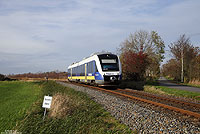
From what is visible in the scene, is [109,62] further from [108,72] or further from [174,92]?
[174,92]

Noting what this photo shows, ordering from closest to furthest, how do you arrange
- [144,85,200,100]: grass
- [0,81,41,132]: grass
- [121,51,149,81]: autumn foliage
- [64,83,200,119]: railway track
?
[0,81,41,132]: grass → [64,83,200,119]: railway track → [144,85,200,100]: grass → [121,51,149,81]: autumn foliage

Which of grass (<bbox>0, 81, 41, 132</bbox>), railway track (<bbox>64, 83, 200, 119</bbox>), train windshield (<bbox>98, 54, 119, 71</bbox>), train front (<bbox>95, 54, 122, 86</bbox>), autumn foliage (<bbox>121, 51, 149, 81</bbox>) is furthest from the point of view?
autumn foliage (<bbox>121, 51, 149, 81</bbox>)

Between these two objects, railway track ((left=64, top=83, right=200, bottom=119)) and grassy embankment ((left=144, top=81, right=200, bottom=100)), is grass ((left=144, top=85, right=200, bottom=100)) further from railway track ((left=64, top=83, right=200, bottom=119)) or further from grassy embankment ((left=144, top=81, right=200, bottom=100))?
railway track ((left=64, top=83, right=200, bottom=119))

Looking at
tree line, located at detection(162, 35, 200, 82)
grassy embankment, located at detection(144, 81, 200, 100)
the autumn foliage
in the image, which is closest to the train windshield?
grassy embankment, located at detection(144, 81, 200, 100)

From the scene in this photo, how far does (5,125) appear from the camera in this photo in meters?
6.36

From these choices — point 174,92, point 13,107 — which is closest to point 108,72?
point 174,92

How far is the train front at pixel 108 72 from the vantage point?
16.6 metres

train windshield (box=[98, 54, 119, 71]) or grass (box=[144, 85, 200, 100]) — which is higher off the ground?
train windshield (box=[98, 54, 119, 71])

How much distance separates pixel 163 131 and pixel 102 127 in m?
1.74

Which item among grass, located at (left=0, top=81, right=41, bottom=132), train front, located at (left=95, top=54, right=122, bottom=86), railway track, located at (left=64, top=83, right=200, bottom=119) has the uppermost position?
train front, located at (left=95, top=54, right=122, bottom=86)

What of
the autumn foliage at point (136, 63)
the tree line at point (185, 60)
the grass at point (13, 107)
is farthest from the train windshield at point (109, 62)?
the tree line at point (185, 60)

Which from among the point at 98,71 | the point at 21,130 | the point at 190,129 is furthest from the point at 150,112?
the point at 98,71

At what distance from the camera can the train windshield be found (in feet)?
55.4

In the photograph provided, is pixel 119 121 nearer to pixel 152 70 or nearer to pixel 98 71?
pixel 98 71
